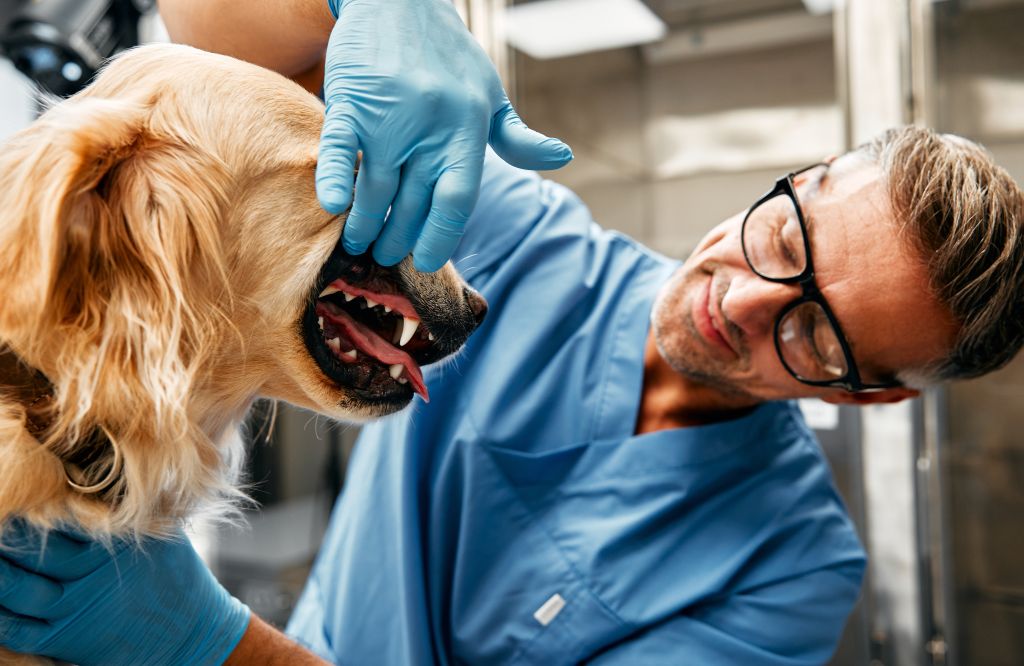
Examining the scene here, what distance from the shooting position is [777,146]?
187cm

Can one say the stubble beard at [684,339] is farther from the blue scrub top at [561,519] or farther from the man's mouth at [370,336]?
the man's mouth at [370,336]

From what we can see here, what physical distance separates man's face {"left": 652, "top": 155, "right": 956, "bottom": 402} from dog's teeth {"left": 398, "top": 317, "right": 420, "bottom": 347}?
0.43 metres

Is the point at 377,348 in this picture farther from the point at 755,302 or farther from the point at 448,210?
the point at 755,302

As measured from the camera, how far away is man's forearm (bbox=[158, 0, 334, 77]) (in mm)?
773

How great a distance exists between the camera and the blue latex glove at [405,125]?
593mm

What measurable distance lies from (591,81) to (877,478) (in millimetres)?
1218

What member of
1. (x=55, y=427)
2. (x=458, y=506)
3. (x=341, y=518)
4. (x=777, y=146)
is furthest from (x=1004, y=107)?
(x=55, y=427)

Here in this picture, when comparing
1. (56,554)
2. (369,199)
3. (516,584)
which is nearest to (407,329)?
(369,199)

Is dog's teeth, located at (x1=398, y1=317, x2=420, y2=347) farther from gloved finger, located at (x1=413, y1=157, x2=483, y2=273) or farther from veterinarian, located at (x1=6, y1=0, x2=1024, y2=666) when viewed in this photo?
veterinarian, located at (x1=6, y1=0, x2=1024, y2=666)

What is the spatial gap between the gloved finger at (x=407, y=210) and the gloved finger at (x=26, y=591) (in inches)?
13.9

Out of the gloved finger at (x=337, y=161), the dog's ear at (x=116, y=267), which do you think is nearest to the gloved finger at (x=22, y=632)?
the dog's ear at (x=116, y=267)

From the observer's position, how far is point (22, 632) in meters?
0.59

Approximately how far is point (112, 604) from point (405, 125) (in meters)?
0.45

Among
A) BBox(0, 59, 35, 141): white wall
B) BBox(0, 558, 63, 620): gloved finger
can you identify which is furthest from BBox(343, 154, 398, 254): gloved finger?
BBox(0, 59, 35, 141): white wall
